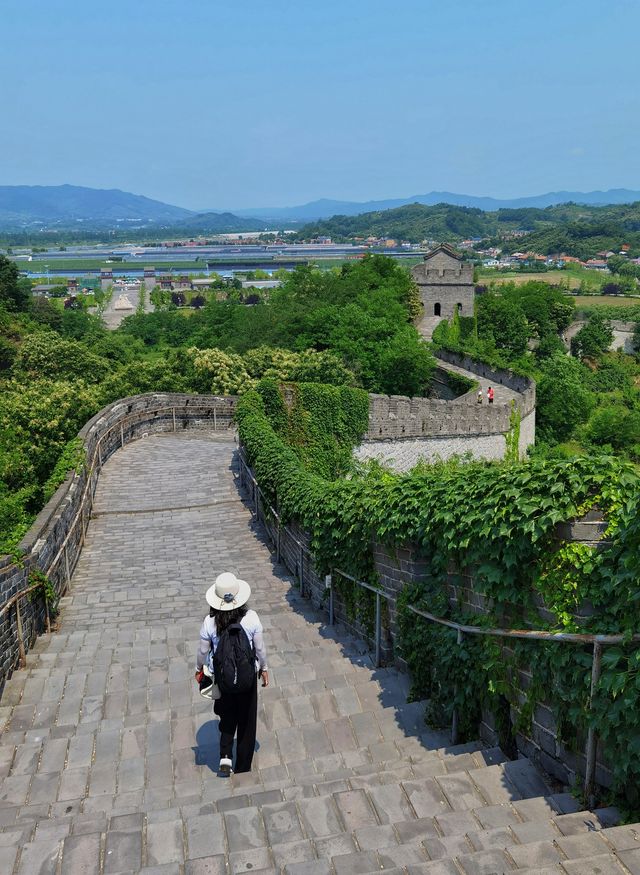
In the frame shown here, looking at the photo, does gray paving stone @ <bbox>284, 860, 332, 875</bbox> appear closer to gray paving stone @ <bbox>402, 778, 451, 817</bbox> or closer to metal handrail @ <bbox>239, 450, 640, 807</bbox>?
gray paving stone @ <bbox>402, 778, 451, 817</bbox>

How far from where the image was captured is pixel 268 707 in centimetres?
620

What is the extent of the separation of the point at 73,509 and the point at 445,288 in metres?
36.8

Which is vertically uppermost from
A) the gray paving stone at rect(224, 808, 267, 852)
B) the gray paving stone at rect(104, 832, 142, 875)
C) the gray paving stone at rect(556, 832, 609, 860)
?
the gray paving stone at rect(556, 832, 609, 860)

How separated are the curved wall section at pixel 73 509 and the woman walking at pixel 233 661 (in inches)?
97.8

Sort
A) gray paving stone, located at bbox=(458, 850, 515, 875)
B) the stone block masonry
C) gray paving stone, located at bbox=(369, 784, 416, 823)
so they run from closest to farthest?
1. gray paving stone, located at bbox=(458, 850, 515, 875)
2. gray paving stone, located at bbox=(369, 784, 416, 823)
3. the stone block masonry

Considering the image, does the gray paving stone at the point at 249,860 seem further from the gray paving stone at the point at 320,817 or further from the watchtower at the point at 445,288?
the watchtower at the point at 445,288

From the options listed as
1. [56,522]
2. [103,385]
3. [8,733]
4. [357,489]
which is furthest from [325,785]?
[103,385]

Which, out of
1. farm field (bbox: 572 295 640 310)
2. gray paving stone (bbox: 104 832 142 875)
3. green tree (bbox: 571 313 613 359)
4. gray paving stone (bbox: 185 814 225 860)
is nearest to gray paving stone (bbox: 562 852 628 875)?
gray paving stone (bbox: 185 814 225 860)

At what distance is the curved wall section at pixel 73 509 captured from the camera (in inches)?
289

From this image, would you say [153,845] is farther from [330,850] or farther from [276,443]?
[276,443]

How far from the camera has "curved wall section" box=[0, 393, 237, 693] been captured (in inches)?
289

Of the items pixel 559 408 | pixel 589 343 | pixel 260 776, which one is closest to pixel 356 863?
pixel 260 776

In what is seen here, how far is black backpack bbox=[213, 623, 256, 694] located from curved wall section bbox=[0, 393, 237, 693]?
2.62 metres

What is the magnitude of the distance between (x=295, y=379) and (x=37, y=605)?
1838cm
